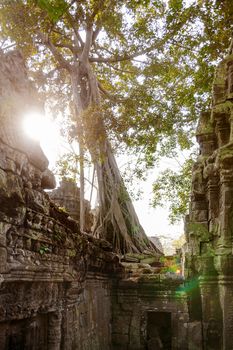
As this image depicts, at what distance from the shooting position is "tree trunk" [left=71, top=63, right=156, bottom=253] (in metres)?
9.88

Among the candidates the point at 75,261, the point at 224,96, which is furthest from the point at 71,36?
the point at 75,261

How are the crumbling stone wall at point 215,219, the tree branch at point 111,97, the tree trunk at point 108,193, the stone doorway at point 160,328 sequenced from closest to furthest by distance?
the crumbling stone wall at point 215,219 → the stone doorway at point 160,328 → the tree trunk at point 108,193 → the tree branch at point 111,97

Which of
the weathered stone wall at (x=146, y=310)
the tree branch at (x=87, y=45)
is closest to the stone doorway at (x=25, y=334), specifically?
the weathered stone wall at (x=146, y=310)

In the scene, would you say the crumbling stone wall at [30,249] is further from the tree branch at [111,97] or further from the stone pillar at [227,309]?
the tree branch at [111,97]

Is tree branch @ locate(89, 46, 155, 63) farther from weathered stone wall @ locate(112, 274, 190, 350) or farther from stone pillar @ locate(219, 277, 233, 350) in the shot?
stone pillar @ locate(219, 277, 233, 350)

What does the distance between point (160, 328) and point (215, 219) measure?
2279 millimetres

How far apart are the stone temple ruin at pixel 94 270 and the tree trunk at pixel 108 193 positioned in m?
2.80

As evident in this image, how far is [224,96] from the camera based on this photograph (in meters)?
6.64

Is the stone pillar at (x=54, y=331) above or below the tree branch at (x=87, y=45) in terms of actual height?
below

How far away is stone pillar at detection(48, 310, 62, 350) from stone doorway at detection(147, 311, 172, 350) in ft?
8.85

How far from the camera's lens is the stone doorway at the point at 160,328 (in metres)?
6.25

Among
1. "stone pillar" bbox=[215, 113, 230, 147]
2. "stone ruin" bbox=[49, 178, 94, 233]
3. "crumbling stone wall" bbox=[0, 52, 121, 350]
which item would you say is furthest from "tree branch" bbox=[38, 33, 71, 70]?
"crumbling stone wall" bbox=[0, 52, 121, 350]

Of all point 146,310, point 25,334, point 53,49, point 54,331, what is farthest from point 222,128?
point 53,49

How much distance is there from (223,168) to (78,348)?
138 inches
